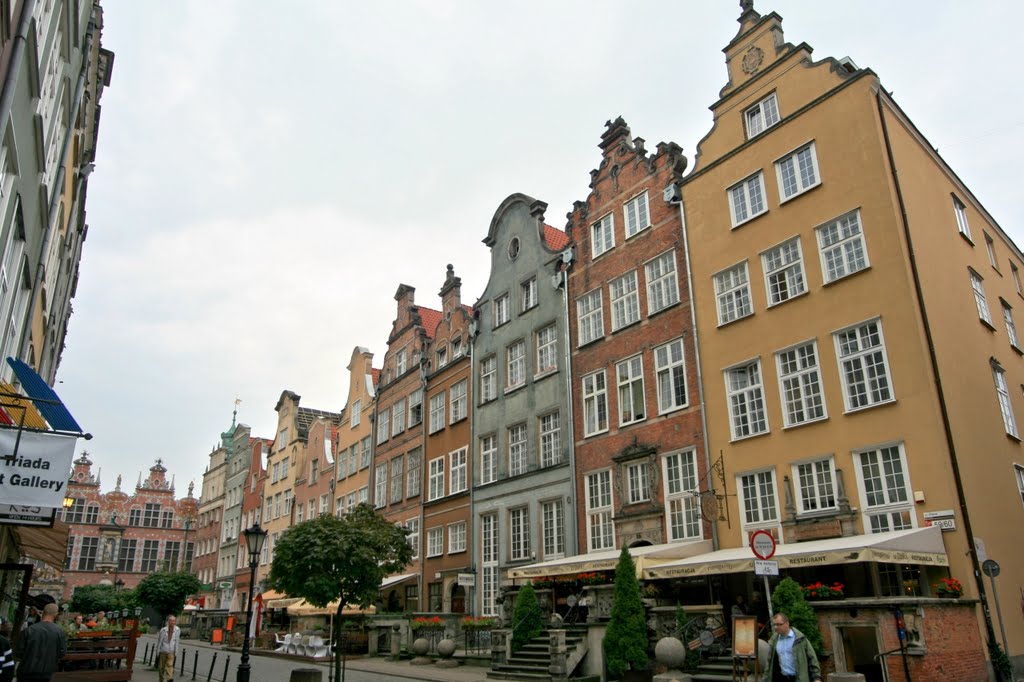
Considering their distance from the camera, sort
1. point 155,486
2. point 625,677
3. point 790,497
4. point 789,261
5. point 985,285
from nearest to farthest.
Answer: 1. point 625,677
2. point 790,497
3. point 789,261
4. point 985,285
5. point 155,486

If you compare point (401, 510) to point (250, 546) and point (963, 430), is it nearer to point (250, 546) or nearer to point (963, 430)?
point (250, 546)

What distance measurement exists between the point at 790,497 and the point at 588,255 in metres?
11.6

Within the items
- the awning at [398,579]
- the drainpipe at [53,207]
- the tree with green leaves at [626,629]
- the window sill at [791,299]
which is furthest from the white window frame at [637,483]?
the drainpipe at [53,207]

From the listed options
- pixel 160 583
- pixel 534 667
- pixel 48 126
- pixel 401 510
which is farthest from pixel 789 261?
pixel 160 583

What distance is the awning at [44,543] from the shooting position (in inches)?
560

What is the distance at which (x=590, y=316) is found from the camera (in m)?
26.4

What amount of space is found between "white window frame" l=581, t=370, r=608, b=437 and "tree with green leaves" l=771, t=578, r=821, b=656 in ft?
A: 34.0

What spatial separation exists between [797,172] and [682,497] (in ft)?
29.7

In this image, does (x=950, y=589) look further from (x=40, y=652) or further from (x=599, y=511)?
(x=40, y=652)

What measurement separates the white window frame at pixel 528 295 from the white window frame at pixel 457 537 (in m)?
8.88

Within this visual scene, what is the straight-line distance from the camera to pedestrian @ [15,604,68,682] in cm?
1033

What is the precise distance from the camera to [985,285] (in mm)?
21531

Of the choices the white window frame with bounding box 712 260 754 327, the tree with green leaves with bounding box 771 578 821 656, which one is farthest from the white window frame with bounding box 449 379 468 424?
the tree with green leaves with bounding box 771 578 821 656

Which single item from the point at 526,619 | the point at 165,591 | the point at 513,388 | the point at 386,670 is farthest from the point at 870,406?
the point at 165,591
